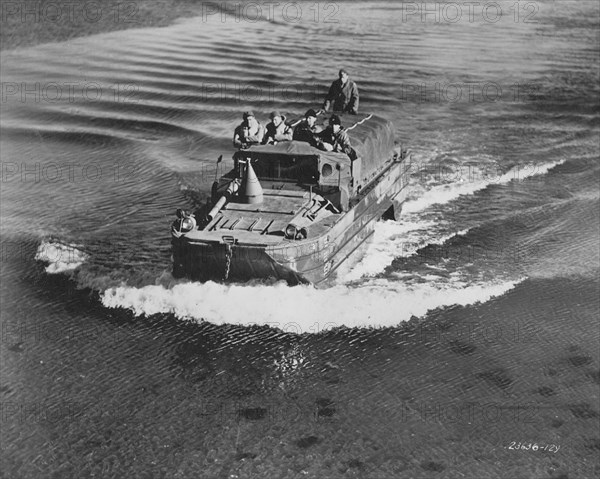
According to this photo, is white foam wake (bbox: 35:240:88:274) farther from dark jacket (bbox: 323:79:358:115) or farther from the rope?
dark jacket (bbox: 323:79:358:115)

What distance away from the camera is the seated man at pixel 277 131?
1972cm

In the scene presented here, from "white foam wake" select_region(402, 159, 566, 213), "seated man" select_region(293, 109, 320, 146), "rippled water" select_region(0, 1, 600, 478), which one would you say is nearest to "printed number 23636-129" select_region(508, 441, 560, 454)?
"rippled water" select_region(0, 1, 600, 478)

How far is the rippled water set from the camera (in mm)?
13445

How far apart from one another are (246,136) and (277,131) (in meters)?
0.69

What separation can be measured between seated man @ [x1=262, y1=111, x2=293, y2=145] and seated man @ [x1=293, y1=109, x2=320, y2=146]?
0.19 m

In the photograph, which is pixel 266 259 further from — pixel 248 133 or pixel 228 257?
pixel 248 133

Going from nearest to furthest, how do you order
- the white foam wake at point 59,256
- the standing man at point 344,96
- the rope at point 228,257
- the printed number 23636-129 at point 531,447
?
the printed number 23636-129 at point 531,447
the rope at point 228,257
the white foam wake at point 59,256
the standing man at point 344,96

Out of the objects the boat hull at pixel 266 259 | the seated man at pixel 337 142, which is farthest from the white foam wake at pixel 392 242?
the seated man at pixel 337 142

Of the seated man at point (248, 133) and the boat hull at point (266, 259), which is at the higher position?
the seated man at point (248, 133)

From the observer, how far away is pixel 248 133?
776 inches

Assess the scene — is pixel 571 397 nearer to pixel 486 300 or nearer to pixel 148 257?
pixel 486 300

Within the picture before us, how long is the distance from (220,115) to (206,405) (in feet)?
54.9

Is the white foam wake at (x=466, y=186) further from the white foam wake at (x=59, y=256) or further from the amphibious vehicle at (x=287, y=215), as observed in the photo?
the white foam wake at (x=59, y=256)

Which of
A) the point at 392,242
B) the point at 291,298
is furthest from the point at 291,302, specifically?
the point at 392,242
